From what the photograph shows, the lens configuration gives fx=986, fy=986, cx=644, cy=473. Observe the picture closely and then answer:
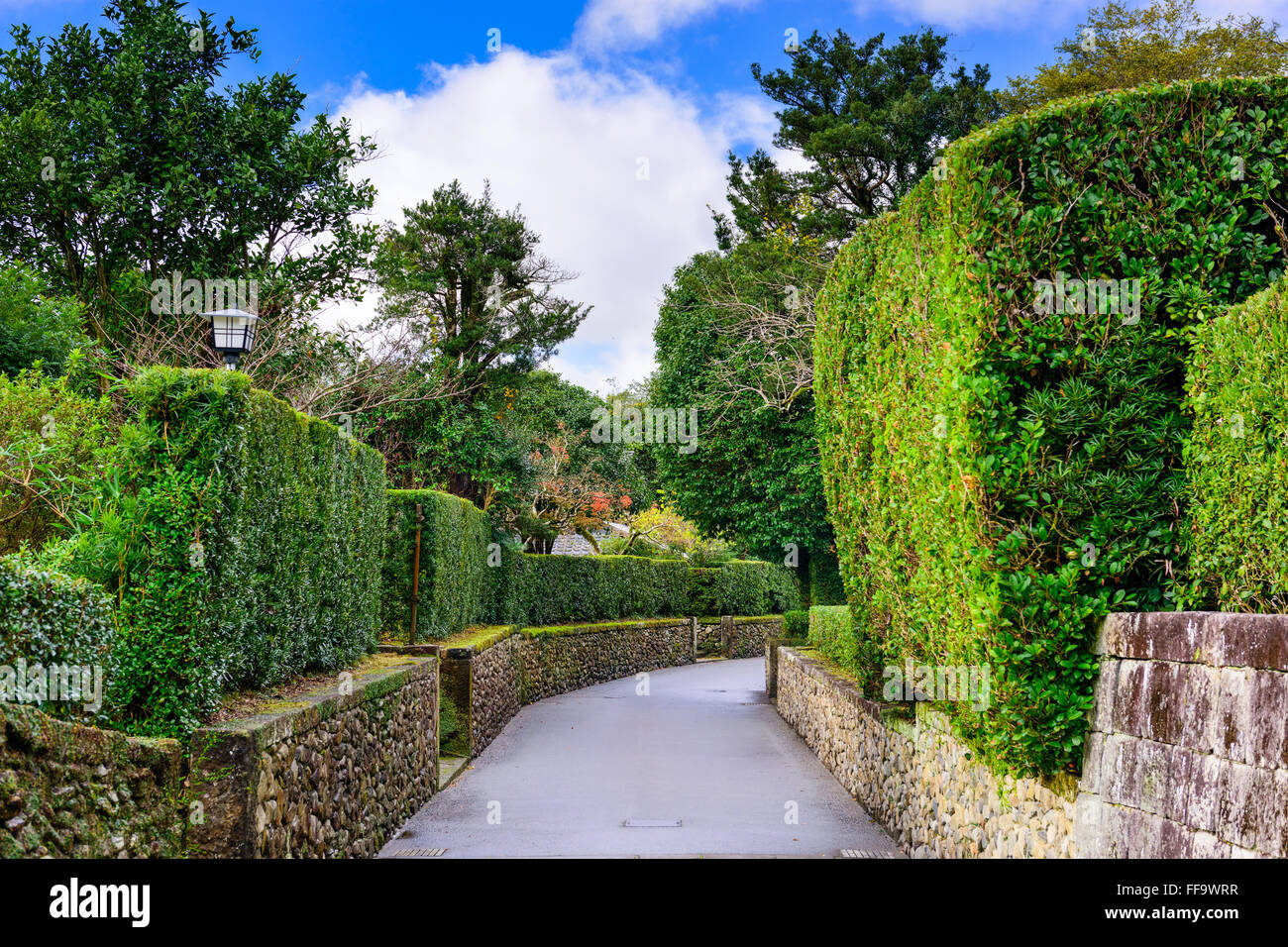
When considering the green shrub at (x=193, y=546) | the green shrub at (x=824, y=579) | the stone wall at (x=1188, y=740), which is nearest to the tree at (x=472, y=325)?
the green shrub at (x=824, y=579)

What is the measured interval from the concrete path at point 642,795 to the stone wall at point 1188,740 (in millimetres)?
3777

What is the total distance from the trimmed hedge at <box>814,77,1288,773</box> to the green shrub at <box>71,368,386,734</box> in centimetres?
418

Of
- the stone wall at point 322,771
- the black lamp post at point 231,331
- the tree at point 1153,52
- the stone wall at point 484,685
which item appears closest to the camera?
the stone wall at point 322,771

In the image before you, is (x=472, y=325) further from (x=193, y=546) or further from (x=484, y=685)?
(x=193, y=546)

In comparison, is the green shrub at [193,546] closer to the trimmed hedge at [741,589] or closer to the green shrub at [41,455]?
the green shrub at [41,455]

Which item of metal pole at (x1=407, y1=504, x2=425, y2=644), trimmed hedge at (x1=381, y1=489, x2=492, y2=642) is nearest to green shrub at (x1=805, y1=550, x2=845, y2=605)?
trimmed hedge at (x1=381, y1=489, x2=492, y2=642)

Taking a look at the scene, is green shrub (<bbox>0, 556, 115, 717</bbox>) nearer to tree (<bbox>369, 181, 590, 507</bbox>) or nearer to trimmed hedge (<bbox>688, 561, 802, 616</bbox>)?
tree (<bbox>369, 181, 590, 507</bbox>)

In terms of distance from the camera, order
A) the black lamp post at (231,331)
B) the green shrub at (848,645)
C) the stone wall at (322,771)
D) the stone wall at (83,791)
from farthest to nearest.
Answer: the black lamp post at (231,331)
the green shrub at (848,645)
the stone wall at (322,771)
the stone wall at (83,791)

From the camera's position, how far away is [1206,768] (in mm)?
3998

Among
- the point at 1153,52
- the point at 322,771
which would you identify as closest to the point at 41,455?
the point at 322,771

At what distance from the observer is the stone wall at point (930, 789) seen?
5.45 metres

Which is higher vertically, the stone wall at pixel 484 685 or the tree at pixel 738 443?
the tree at pixel 738 443

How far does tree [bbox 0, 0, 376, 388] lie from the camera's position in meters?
14.9

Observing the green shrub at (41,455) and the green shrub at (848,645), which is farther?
the green shrub at (848,645)
